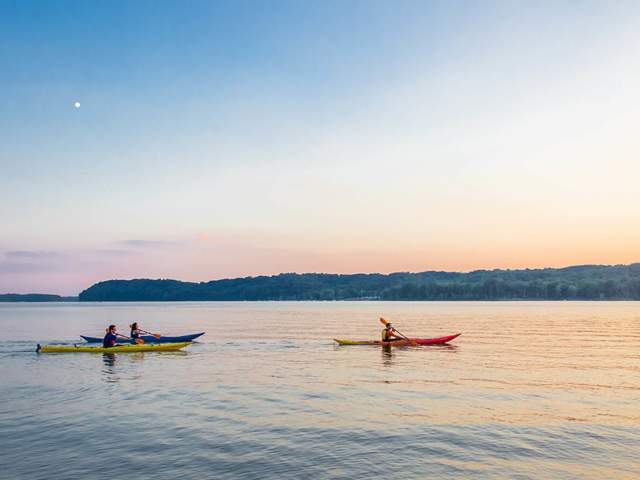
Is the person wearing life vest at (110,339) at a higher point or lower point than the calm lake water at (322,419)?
higher

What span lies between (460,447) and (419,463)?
Answer: 2.13 m

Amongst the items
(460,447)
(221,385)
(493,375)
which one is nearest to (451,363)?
(493,375)

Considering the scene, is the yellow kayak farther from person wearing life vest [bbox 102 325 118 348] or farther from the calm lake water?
the calm lake water

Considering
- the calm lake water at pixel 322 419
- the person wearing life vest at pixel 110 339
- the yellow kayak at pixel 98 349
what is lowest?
the calm lake water at pixel 322 419

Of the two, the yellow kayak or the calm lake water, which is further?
the yellow kayak

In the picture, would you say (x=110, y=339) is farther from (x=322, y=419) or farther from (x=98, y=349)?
(x=322, y=419)

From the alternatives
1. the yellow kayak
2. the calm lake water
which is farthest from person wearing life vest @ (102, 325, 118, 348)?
the calm lake water

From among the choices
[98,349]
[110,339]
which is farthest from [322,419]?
[98,349]

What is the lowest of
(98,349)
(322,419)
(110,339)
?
(322,419)

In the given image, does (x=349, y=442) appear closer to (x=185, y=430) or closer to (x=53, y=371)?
(x=185, y=430)

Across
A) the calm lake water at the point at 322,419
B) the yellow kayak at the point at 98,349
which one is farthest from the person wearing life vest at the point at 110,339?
the calm lake water at the point at 322,419

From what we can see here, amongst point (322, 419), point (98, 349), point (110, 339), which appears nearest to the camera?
point (322, 419)

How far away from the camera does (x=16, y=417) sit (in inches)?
849

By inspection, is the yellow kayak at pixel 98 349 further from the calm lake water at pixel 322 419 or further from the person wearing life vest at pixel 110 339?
the calm lake water at pixel 322 419
